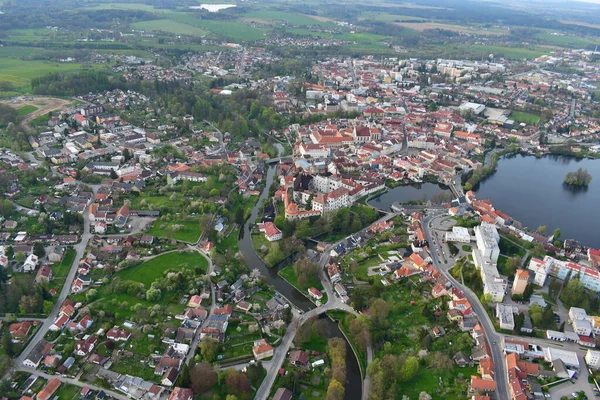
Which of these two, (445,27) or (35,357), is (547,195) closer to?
(35,357)

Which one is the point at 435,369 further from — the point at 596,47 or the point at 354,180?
the point at 596,47

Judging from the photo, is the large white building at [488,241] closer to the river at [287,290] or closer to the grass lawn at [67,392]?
the river at [287,290]

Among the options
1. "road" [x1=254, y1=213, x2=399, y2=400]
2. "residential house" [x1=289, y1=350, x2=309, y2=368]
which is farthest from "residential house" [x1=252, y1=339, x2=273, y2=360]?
"residential house" [x1=289, y1=350, x2=309, y2=368]

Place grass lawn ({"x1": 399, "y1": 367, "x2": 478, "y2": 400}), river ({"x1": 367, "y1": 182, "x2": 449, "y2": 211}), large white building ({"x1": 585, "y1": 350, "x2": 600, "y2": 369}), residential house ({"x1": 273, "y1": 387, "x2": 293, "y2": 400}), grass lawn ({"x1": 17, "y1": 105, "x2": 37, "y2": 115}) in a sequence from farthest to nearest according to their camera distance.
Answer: grass lawn ({"x1": 17, "y1": 105, "x2": 37, "y2": 115}), river ({"x1": 367, "y1": 182, "x2": 449, "y2": 211}), large white building ({"x1": 585, "y1": 350, "x2": 600, "y2": 369}), grass lawn ({"x1": 399, "y1": 367, "x2": 478, "y2": 400}), residential house ({"x1": 273, "y1": 387, "x2": 293, "y2": 400})

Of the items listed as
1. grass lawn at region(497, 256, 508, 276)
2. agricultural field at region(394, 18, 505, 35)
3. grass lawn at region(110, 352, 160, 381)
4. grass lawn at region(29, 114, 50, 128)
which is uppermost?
agricultural field at region(394, 18, 505, 35)

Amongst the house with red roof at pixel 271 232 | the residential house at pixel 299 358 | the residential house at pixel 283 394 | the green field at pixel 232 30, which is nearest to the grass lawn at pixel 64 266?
the house with red roof at pixel 271 232

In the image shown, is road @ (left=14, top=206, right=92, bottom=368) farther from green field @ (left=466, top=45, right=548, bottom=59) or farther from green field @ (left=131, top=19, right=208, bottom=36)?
green field @ (left=466, top=45, right=548, bottom=59)

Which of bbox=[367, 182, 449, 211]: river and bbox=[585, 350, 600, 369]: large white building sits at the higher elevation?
bbox=[585, 350, 600, 369]: large white building
